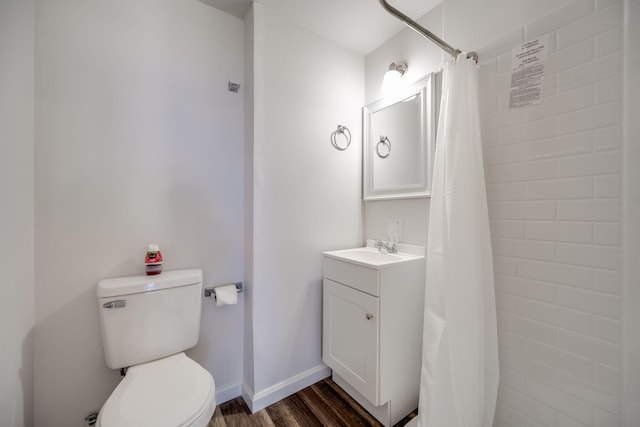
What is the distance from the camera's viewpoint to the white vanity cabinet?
128 centimetres

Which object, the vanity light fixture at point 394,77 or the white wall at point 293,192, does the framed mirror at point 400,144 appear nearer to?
the vanity light fixture at point 394,77

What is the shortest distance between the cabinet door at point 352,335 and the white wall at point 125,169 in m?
0.58

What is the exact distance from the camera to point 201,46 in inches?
57.3

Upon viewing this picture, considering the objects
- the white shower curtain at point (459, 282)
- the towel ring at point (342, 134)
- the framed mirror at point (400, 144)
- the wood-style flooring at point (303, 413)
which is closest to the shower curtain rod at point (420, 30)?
the white shower curtain at point (459, 282)

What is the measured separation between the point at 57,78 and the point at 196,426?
62.1 inches

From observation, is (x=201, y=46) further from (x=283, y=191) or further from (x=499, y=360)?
(x=499, y=360)

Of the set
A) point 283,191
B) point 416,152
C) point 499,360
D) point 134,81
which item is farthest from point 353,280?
point 134,81

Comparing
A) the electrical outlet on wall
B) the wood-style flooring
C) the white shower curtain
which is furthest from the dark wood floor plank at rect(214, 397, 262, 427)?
the electrical outlet on wall

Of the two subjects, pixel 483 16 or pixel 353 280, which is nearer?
pixel 483 16

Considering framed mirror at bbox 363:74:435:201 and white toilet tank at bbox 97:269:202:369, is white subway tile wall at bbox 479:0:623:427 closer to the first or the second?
framed mirror at bbox 363:74:435:201

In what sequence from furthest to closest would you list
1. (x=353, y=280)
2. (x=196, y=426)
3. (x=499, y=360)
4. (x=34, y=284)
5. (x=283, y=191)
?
(x=283, y=191) < (x=353, y=280) < (x=499, y=360) < (x=34, y=284) < (x=196, y=426)

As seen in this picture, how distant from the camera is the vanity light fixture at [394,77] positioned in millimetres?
1634

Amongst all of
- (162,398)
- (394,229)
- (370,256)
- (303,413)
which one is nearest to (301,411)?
(303,413)

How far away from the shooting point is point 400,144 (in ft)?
5.53
